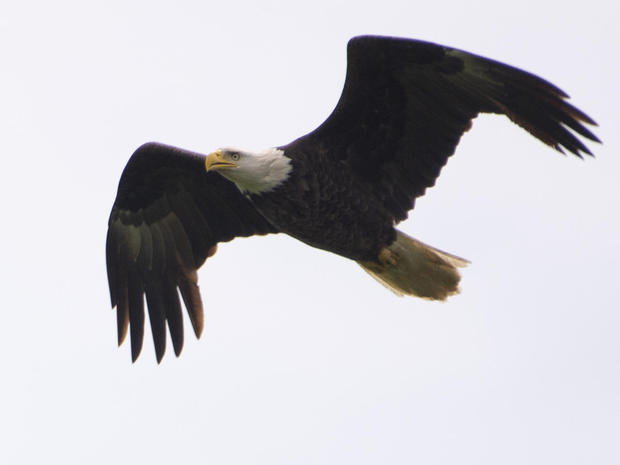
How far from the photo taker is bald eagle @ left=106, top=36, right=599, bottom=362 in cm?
1008

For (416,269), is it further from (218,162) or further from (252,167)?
(218,162)

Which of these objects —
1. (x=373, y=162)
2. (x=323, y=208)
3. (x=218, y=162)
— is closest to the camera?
(x=323, y=208)

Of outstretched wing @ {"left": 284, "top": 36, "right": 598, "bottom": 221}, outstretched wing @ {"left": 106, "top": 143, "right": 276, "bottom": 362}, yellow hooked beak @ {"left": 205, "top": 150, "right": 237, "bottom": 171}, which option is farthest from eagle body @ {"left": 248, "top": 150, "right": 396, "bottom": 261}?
outstretched wing @ {"left": 106, "top": 143, "right": 276, "bottom": 362}

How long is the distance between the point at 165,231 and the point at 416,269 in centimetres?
219

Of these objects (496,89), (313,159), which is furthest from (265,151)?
(496,89)

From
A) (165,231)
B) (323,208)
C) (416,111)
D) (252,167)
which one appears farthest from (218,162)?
(165,231)

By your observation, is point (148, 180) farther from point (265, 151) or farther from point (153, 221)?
point (265, 151)

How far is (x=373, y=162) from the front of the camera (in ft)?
34.9

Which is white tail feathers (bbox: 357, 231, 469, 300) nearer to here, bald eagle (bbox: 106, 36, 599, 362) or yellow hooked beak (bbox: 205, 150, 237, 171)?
bald eagle (bbox: 106, 36, 599, 362)

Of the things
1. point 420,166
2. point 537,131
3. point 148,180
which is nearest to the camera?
point 537,131

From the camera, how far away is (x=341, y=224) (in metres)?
10.4

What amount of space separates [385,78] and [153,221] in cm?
265

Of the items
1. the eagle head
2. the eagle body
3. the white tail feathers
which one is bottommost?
the white tail feathers

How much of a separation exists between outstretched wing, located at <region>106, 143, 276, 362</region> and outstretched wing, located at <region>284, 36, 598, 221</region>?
1.32m
